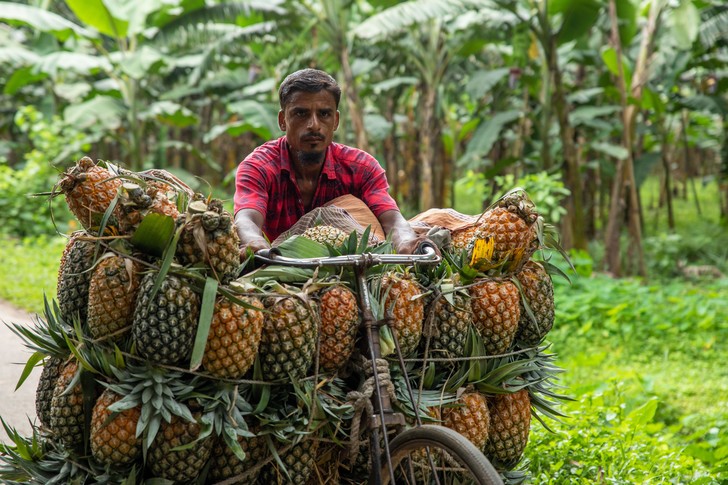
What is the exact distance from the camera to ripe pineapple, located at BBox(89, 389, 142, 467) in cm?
231

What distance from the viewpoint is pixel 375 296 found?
2.75m

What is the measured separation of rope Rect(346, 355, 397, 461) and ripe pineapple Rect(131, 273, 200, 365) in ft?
1.91

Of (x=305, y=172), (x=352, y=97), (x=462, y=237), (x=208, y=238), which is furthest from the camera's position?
(x=352, y=97)

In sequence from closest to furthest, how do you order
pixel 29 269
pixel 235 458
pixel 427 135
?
1. pixel 235 458
2. pixel 29 269
3. pixel 427 135

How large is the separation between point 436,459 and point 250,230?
3.86ft

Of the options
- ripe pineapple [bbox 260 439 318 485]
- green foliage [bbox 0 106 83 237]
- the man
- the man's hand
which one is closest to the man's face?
the man

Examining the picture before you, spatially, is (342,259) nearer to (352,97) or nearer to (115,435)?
(115,435)

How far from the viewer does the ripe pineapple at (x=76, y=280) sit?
8.25ft

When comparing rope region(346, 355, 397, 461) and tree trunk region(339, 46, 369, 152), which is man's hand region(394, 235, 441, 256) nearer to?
rope region(346, 355, 397, 461)

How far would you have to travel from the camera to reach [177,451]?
231cm

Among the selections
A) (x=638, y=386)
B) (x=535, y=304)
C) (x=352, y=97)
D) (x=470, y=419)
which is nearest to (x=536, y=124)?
(x=352, y=97)

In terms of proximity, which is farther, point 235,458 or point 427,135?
point 427,135

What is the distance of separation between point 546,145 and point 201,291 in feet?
24.3

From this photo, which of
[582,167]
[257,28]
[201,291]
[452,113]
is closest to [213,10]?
[257,28]
